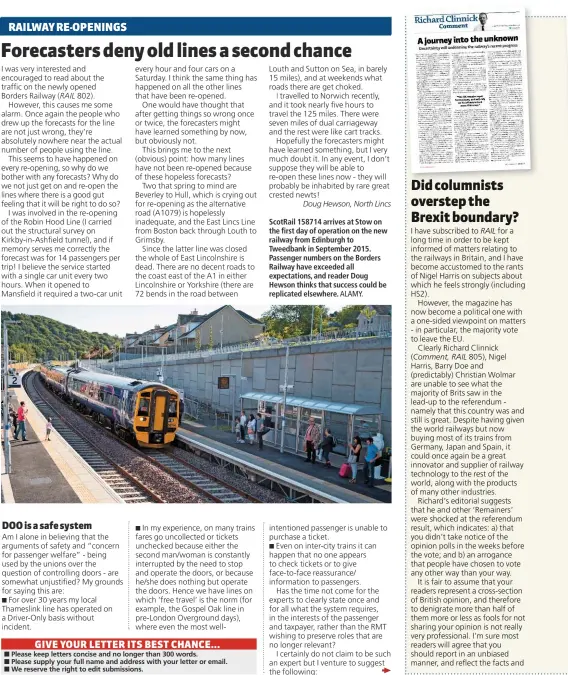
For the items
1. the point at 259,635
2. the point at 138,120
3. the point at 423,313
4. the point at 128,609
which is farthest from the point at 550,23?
the point at 128,609

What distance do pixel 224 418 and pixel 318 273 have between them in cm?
1120

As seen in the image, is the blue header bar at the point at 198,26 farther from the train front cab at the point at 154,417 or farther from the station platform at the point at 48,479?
the train front cab at the point at 154,417

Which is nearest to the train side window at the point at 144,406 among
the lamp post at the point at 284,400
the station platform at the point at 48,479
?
the station platform at the point at 48,479

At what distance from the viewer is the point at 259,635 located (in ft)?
20.9

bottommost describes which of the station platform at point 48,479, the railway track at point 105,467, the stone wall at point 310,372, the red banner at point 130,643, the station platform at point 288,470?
the red banner at point 130,643

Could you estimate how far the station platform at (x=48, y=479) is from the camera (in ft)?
23.0

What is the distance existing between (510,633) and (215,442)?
9.25 m

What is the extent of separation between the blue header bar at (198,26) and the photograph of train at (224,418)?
324 centimetres

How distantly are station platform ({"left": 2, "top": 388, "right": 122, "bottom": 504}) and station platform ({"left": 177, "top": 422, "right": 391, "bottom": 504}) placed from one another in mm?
3051

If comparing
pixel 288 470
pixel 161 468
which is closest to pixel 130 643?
pixel 288 470

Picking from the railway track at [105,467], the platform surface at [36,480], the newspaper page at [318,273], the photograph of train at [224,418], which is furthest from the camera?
the railway track at [105,467]

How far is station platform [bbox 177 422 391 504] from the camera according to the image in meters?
8.94

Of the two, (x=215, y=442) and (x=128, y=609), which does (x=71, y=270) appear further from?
(x=215, y=442)

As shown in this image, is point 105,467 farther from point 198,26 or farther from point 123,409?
point 198,26
